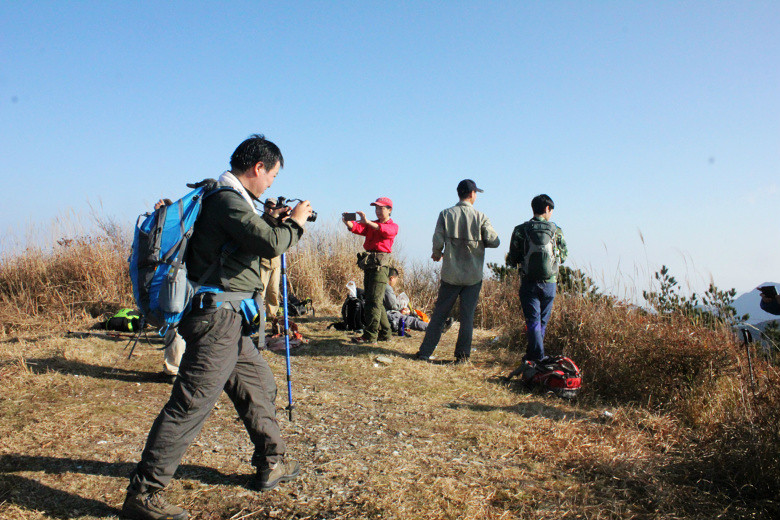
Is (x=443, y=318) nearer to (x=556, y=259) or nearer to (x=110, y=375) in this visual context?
(x=556, y=259)

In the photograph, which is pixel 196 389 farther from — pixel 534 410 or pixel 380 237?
pixel 380 237

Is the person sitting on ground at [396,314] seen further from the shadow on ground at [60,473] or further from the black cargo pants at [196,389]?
the black cargo pants at [196,389]

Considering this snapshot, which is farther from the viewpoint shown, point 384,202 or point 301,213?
point 384,202

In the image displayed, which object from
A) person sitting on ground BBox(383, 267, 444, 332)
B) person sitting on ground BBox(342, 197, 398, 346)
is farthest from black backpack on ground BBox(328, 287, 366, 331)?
person sitting on ground BBox(342, 197, 398, 346)

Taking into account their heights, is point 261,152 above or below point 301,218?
above

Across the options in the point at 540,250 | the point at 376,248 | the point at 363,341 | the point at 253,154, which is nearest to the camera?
the point at 253,154

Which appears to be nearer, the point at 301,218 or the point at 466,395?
the point at 301,218

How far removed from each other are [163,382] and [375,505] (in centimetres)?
295

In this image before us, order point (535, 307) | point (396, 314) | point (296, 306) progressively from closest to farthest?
point (535, 307)
point (396, 314)
point (296, 306)

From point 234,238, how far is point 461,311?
3802 mm

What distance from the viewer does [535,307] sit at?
5.53m

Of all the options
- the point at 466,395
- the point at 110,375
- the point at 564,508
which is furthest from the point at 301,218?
the point at 110,375

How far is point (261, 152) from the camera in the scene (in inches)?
113

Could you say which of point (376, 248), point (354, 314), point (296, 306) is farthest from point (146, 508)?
point (296, 306)
